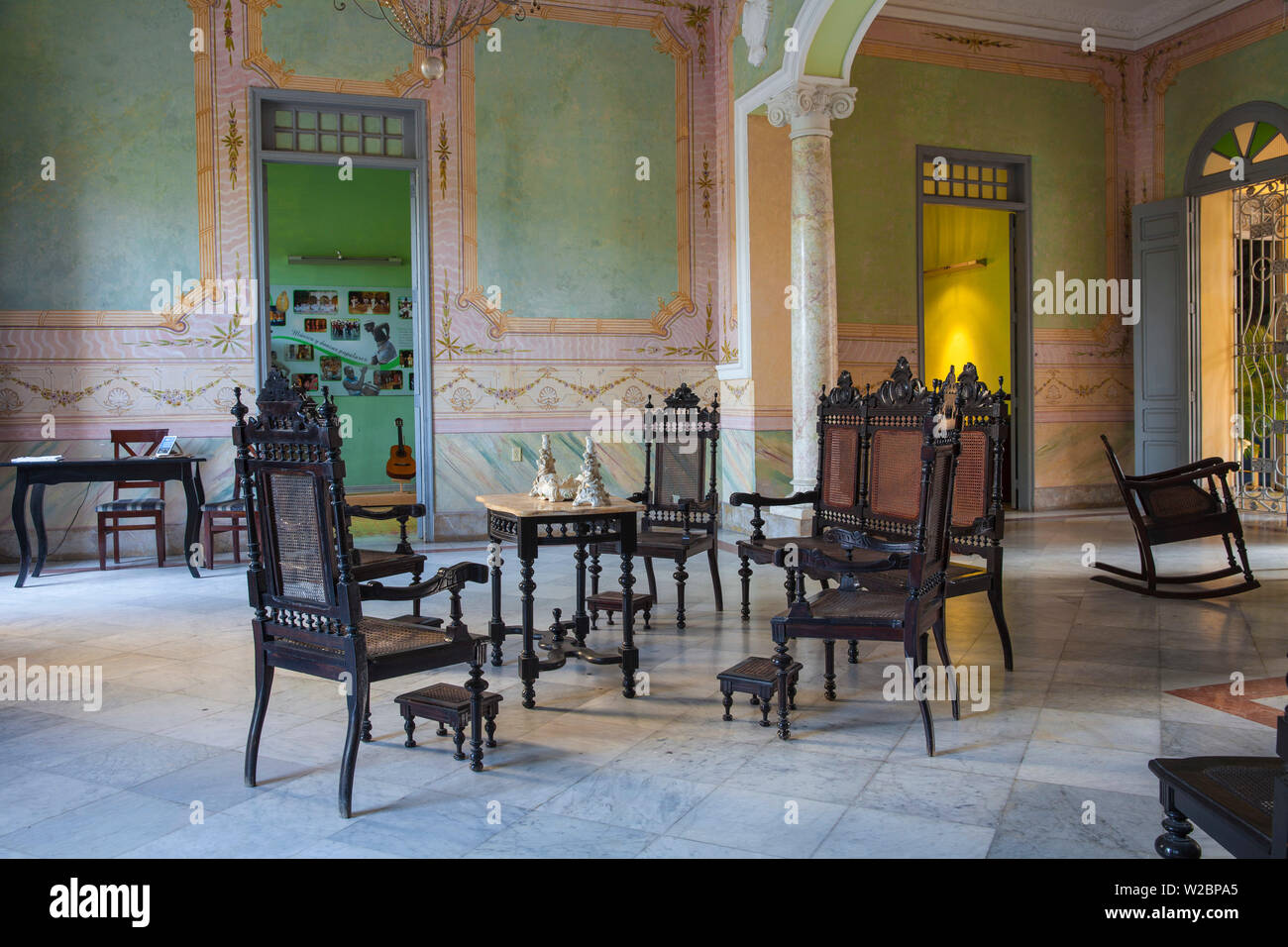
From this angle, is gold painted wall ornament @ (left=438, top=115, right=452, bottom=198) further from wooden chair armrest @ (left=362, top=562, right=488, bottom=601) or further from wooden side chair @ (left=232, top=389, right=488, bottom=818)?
wooden side chair @ (left=232, top=389, right=488, bottom=818)

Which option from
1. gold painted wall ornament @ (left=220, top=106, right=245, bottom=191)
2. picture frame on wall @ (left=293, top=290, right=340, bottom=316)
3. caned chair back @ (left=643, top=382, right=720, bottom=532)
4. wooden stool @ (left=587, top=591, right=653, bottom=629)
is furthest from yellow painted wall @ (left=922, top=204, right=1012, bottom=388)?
wooden stool @ (left=587, top=591, right=653, bottom=629)

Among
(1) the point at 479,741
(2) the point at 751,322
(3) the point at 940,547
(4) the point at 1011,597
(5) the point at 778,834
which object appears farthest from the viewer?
(2) the point at 751,322

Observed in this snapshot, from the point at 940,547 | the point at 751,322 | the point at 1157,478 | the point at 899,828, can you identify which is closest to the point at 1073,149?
the point at 751,322

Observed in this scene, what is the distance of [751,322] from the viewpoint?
872cm

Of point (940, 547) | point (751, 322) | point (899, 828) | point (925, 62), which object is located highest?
point (925, 62)

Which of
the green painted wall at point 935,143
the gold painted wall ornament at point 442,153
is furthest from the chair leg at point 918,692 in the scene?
the green painted wall at point 935,143

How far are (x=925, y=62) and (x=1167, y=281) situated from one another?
324 centimetres

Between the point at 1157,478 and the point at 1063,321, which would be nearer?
the point at 1157,478

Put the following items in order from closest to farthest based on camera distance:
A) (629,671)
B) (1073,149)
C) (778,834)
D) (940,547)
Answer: (778,834)
(940,547)
(629,671)
(1073,149)

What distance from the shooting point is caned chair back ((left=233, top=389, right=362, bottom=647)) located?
3096 mm

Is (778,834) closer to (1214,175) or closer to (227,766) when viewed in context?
(227,766)

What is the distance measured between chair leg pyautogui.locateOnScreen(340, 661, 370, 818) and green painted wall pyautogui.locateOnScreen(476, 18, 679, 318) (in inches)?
250

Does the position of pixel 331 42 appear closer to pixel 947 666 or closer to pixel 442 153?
pixel 442 153

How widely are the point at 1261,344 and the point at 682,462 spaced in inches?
274
